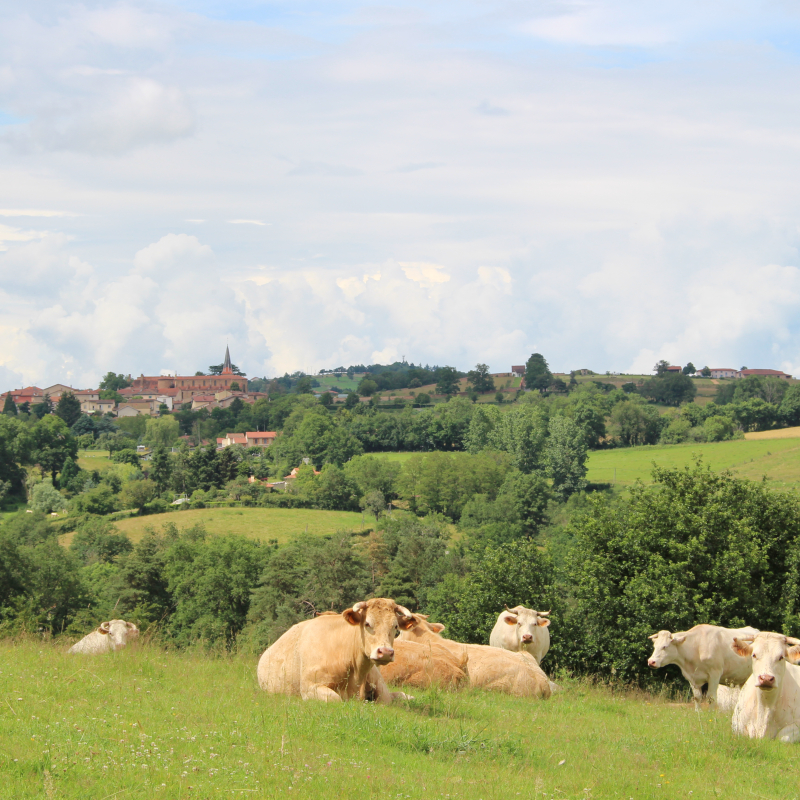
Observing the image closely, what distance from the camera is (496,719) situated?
384 inches

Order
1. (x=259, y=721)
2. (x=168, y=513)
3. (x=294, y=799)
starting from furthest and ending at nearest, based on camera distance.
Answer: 1. (x=168, y=513)
2. (x=259, y=721)
3. (x=294, y=799)

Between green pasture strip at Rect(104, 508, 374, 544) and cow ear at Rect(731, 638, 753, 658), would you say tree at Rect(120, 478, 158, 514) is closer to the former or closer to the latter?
green pasture strip at Rect(104, 508, 374, 544)

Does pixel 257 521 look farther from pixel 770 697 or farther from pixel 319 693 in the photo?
pixel 770 697

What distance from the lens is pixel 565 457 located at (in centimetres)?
12575

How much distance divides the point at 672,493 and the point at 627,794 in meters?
14.4

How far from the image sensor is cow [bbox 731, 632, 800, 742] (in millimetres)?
9742

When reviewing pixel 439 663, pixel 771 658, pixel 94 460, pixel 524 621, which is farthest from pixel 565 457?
pixel 771 658

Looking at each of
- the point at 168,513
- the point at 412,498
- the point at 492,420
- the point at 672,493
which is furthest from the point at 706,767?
the point at 492,420

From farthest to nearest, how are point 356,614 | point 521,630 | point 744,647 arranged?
1. point 521,630
2. point 744,647
3. point 356,614

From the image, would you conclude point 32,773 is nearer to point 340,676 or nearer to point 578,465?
point 340,676

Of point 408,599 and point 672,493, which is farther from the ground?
point 672,493

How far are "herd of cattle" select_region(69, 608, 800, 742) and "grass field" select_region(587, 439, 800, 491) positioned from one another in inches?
2769

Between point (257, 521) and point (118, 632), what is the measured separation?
85.0 m

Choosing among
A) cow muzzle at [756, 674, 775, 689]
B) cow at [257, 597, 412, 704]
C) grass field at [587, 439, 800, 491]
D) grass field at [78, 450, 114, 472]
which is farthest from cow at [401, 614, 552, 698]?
grass field at [78, 450, 114, 472]
